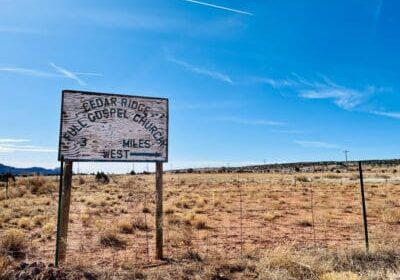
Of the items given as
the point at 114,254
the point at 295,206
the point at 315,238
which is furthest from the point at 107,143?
the point at 295,206

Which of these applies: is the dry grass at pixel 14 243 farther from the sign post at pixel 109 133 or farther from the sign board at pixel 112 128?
the sign board at pixel 112 128

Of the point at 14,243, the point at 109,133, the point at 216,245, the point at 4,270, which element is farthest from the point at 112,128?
the point at 216,245

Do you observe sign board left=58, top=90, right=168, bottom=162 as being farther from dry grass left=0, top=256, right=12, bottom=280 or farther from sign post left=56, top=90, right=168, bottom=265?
dry grass left=0, top=256, right=12, bottom=280

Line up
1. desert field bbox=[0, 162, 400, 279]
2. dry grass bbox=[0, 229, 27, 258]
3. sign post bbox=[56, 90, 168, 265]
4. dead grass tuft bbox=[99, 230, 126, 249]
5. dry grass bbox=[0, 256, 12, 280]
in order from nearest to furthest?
dry grass bbox=[0, 256, 12, 280] < desert field bbox=[0, 162, 400, 279] < sign post bbox=[56, 90, 168, 265] < dry grass bbox=[0, 229, 27, 258] < dead grass tuft bbox=[99, 230, 126, 249]

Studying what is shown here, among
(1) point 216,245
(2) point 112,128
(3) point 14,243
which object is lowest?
(1) point 216,245

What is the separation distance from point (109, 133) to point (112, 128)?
0.45 feet

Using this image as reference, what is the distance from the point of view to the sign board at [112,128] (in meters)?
7.97

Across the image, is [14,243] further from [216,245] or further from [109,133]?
[216,245]

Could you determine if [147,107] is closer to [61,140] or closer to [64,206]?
[61,140]

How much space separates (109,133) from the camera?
834 centimetres

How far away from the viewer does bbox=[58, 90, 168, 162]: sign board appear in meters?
7.97

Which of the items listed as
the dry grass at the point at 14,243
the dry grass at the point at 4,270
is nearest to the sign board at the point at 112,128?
the dry grass at the point at 4,270

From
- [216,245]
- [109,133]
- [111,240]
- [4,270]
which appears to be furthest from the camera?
[111,240]

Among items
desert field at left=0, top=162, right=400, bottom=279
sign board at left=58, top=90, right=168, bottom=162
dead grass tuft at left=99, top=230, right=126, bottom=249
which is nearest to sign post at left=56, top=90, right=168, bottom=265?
sign board at left=58, top=90, right=168, bottom=162
